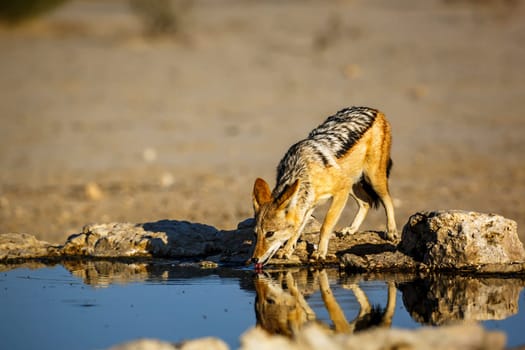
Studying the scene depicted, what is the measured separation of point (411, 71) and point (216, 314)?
15.9 metres

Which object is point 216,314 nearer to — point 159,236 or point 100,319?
point 100,319

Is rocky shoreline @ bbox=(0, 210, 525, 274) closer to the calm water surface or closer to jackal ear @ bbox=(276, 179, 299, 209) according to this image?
the calm water surface

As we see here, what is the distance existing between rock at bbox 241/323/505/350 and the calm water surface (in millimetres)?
1044

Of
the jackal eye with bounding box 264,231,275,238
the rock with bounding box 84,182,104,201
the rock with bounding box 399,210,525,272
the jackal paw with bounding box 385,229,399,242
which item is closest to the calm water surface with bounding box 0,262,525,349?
the rock with bounding box 399,210,525,272

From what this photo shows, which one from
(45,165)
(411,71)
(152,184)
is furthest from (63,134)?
(411,71)

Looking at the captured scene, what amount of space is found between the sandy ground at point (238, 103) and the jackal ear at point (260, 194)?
4103 millimetres

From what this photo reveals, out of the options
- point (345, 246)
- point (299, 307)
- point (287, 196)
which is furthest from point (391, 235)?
point (299, 307)

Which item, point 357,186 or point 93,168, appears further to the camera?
point 93,168

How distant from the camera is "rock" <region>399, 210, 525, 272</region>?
728 cm

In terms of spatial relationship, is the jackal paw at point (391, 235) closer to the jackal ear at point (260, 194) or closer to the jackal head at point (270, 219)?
the jackal head at point (270, 219)

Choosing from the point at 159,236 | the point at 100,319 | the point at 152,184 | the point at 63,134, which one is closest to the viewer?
the point at 100,319

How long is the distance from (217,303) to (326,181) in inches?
70.7

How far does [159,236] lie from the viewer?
28.0 feet

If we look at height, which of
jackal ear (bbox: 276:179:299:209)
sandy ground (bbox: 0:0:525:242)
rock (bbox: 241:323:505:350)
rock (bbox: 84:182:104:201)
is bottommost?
rock (bbox: 241:323:505:350)
